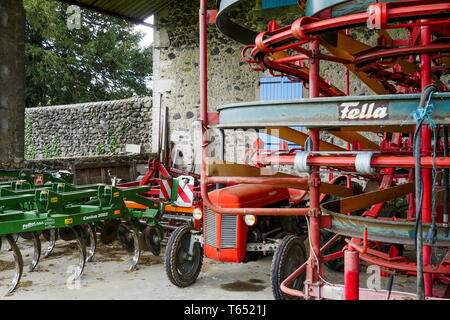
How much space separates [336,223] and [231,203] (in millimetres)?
1281

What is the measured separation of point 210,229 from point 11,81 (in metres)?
5.39

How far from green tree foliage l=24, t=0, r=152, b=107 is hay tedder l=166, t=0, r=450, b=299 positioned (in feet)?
55.2

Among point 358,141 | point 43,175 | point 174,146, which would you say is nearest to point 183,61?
point 174,146

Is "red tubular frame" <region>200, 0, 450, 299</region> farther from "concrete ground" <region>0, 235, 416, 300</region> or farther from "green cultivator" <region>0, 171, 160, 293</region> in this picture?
"green cultivator" <region>0, 171, 160, 293</region>

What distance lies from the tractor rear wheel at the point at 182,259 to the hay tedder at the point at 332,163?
1 cm

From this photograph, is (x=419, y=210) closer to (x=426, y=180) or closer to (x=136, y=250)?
(x=426, y=180)

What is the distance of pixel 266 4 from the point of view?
30.3ft

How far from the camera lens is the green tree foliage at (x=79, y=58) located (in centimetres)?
1994

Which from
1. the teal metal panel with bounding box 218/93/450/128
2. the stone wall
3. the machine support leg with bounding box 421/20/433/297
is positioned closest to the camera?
the teal metal panel with bounding box 218/93/450/128

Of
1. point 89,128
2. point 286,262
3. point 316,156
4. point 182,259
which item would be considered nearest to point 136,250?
point 182,259

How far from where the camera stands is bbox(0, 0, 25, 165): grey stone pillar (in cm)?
779

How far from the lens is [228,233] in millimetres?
4332

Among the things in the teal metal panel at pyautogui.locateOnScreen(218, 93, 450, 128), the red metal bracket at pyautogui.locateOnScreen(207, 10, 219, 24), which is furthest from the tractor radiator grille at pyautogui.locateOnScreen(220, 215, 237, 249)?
the red metal bracket at pyautogui.locateOnScreen(207, 10, 219, 24)

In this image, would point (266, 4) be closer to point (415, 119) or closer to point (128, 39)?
point (415, 119)
